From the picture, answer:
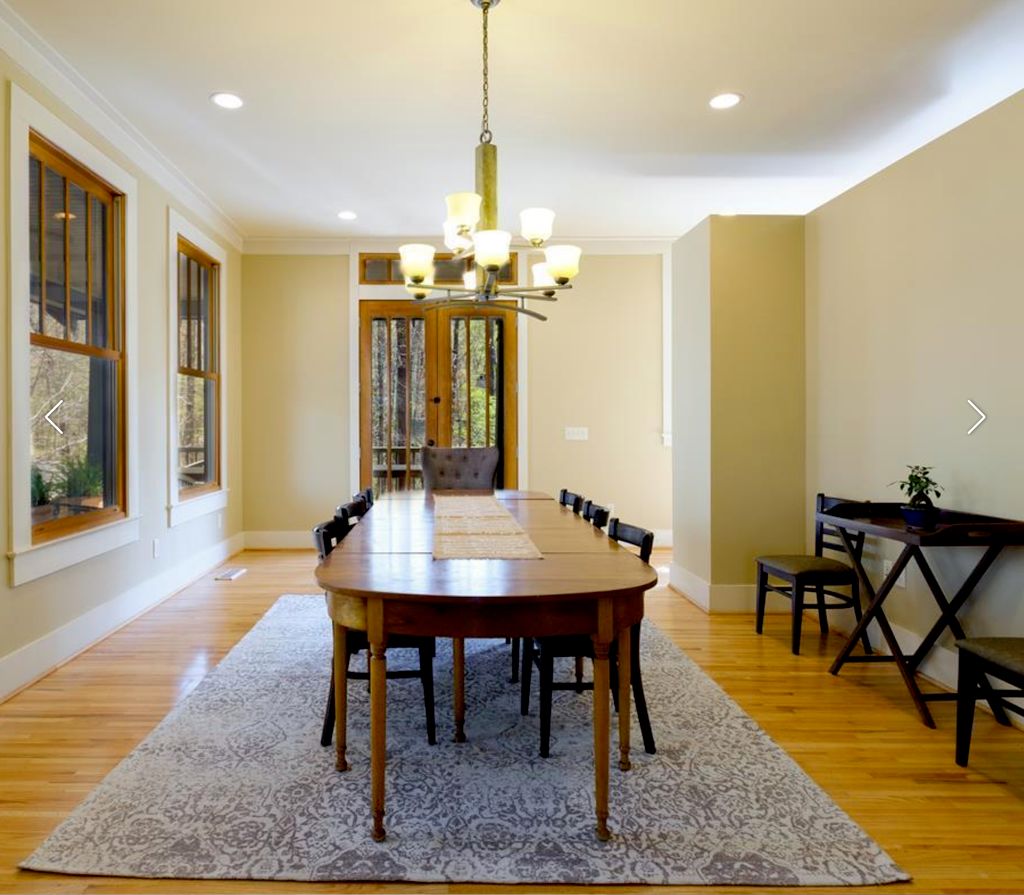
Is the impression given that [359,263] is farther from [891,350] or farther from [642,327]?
[891,350]

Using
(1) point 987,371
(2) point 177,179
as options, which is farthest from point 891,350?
(2) point 177,179

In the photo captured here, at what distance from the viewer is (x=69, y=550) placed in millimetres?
3377

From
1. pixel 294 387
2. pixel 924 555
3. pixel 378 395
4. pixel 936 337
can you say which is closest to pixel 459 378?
pixel 378 395

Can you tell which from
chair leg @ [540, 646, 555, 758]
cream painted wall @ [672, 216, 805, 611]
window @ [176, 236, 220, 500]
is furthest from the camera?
window @ [176, 236, 220, 500]

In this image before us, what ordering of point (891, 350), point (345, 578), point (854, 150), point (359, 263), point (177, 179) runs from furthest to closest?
point (359, 263), point (177, 179), point (854, 150), point (891, 350), point (345, 578)

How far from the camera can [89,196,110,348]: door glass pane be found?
3.76 metres

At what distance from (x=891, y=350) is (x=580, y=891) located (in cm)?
299

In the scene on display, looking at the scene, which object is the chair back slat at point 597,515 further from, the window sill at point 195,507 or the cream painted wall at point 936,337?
the window sill at point 195,507

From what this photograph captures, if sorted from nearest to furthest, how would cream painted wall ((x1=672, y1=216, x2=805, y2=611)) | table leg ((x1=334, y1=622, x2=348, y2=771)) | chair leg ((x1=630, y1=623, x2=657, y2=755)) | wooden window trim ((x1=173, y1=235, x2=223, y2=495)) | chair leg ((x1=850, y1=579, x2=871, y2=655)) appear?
table leg ((x1=334, y1=622, x2=348, y2=771)) < chair leg ((x1=630, y1=623, x2=657, y2=755)) < chair leg ((x1=850, y1=579, x2=871, y2=655)) < cream painted wall ((x1=672, y1=216, x2=805, y2=611)) < wooden window trim ((x1=173, y1=235, x2=223, y2=495))

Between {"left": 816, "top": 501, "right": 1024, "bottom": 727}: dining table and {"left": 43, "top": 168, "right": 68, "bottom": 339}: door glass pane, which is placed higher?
{"left": 43, "top": 168, "right": 68, "bottom": 339}: door glass pane

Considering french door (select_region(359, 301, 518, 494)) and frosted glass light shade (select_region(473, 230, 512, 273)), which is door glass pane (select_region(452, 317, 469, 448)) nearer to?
french door (select_region(359, 301, 518, 494))

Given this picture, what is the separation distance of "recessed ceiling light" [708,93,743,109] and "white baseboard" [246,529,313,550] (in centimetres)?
490

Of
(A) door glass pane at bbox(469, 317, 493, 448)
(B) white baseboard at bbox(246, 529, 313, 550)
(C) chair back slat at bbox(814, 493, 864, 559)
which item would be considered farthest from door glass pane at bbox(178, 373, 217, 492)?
(C) chair back slat at bbox(814, 493, 864, 559)

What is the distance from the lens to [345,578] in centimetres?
190
